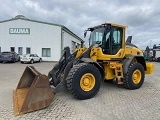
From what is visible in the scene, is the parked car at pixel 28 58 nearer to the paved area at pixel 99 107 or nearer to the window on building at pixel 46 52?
the window on building at pixel 46 52

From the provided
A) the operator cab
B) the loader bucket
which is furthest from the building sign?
Result: the loader bucket

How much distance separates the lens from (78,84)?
6555mm

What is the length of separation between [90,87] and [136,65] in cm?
287

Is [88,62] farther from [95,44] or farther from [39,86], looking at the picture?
[39,86]

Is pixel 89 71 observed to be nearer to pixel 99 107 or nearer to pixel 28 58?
pixel 99 107

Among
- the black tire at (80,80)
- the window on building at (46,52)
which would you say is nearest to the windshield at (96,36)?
the black tire at (80,80)

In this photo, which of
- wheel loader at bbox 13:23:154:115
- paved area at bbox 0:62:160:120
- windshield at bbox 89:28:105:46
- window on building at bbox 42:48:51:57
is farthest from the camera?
window on building at bbox 42:48:51:57

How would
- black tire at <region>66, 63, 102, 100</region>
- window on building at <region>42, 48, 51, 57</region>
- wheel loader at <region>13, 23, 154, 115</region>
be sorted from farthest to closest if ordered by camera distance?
window on building at <region>42, 48, 51, 57</region> → black tire at <region>66, 63, 102, 100</region> → wheel loader at <region>13, 23, 154, 115</region>

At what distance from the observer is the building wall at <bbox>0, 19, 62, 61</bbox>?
2916cm

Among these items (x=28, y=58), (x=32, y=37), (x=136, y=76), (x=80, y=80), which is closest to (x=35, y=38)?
(x=32, y=37)

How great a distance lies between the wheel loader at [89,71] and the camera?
220 inches

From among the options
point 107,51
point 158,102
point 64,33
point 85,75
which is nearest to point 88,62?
point 85,75

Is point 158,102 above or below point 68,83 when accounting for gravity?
below

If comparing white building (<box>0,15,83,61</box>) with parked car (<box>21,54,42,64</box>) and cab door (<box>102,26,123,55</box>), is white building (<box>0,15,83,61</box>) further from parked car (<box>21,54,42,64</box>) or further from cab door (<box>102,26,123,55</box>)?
cab door (<box>102,26,123,55</box>)
